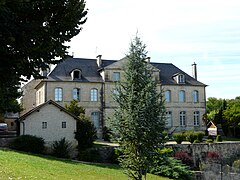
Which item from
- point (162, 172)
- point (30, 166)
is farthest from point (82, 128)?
point (30, 166)

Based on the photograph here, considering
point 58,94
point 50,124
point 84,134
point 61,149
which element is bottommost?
point 61,149

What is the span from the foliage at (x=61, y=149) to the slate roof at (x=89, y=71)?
1132 centimetres

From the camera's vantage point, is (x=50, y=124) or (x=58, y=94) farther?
(x=58, y=94)

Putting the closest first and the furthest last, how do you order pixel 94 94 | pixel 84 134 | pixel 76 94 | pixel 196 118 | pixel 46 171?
pixel 46 171 → pixel 84 134 → pixel 76 94 → pixel 94 94 → pixel 196 118

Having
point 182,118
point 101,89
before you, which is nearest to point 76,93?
point 101,89

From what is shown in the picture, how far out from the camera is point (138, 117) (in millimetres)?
12961

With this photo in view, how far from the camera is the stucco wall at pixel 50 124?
81.3 feet

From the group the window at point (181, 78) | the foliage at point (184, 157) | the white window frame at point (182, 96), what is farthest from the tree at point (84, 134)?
the window at point (181, 78)

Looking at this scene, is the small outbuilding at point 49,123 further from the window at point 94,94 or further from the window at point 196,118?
the window at point 196,118

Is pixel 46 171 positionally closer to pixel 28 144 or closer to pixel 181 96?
pixel 28 144

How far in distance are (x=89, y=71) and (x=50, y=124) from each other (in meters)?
12.9

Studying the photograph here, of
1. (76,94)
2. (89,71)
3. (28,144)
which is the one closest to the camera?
(28,144)

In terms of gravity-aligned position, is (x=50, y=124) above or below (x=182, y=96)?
below

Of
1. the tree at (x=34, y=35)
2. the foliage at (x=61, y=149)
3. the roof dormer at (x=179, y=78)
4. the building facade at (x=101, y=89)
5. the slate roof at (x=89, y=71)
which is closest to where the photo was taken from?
the tree at (x=34, y=35)
